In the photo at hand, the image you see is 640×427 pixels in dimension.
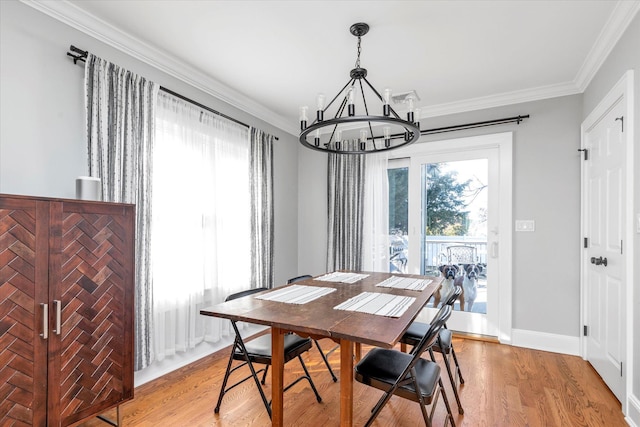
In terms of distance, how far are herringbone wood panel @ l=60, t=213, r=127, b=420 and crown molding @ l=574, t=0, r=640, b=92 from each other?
11.2ft

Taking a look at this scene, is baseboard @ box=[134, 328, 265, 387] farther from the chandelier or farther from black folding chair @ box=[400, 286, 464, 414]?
the chandelier

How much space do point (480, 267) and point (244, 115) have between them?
3173 mm

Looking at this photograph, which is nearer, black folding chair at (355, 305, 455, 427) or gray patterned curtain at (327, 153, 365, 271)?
black folding chair at (355, 305, 455, 427)

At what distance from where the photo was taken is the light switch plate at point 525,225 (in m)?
3.36

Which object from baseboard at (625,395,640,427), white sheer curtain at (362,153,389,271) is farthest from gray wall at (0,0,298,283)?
baseboard at (625,395,640,427)

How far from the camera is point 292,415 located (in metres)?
2.11

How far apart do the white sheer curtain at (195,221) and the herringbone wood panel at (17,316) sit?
1010 millimetres

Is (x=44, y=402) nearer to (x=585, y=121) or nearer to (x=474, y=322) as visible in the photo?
(x=474, y=322)

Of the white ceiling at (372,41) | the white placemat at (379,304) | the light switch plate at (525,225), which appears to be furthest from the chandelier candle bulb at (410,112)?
the light switch plate at (525,225)

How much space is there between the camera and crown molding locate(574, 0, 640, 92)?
2029 millimetres

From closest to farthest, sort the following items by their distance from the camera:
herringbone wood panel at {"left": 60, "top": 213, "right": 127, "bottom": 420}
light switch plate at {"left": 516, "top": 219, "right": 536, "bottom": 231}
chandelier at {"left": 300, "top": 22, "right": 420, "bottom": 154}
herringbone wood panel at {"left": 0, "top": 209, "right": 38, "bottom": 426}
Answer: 1. herringbone wood panel at {"left": 0, "top": 209, "right": 38, "bottom": 426}
2. herringbone wood panel at {"left": 60, "top": 213, "right": 127, "bottom": 420}
3. chandelier at {"left": 300, "top": 22, "right": 420, "bottom": 154}
4. light switch plate at {"left": 516, "top": 219, "right": 536, "bottom": 231}

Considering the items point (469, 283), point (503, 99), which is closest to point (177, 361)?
point (469, 283)

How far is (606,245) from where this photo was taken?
256 cm

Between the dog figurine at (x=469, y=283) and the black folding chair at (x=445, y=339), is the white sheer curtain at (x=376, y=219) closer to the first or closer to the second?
the dog figurine at (x=469, y=283)
